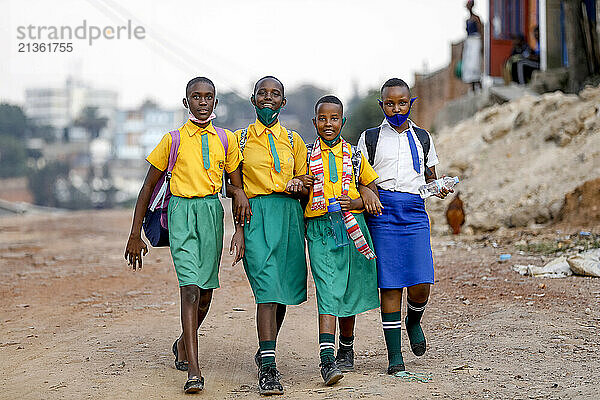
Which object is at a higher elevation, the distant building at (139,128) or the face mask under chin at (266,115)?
the distant building at (139,128)

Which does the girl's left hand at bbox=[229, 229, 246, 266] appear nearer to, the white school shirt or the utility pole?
the white school shirt

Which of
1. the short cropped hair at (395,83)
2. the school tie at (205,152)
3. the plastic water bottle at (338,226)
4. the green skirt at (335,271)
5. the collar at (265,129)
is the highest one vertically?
→ the short cropped hair at (395,83)

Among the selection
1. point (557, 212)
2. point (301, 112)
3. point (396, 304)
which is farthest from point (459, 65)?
point (301, 112)

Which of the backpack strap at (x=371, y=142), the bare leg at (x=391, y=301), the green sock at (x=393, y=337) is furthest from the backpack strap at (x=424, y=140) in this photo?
the green sock at (x=393, y=337)

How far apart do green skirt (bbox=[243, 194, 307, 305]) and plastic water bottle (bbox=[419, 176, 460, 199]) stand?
77cm

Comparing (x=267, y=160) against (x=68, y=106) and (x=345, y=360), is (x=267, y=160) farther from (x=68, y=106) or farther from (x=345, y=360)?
(x=68, y=106)

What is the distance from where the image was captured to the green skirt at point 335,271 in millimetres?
4254

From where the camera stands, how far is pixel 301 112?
59.2 metres

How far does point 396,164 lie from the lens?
14.5 feet

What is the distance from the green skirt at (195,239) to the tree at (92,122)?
46762 mm

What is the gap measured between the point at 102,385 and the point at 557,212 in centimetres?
720

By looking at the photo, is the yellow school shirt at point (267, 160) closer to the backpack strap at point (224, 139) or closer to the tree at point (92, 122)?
the backpack strap at point (224, 139)

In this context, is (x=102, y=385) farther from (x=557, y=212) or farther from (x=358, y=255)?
(x=557, y=212)

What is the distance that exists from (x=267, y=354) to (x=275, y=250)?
0.60 meters
